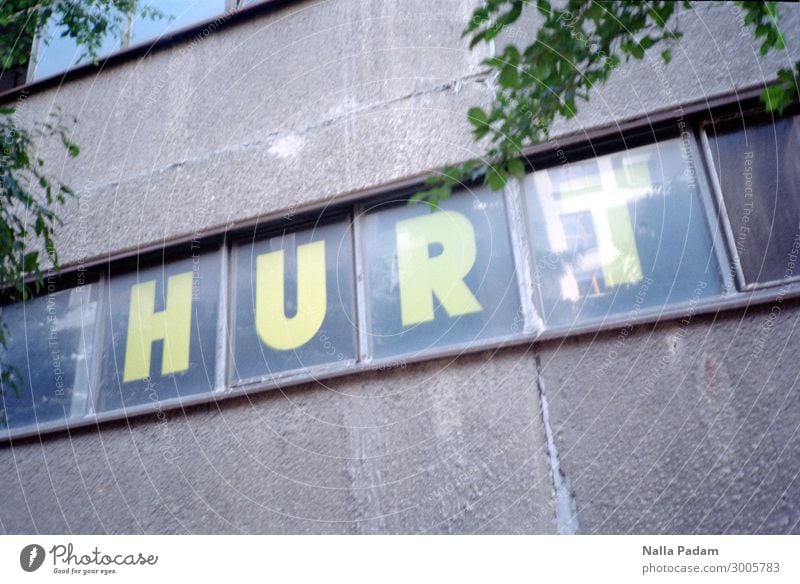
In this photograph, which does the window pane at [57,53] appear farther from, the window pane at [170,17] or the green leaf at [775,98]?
the green leaf at [775,98]

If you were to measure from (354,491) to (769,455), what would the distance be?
1.11m

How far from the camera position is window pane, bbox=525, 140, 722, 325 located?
1.83 m

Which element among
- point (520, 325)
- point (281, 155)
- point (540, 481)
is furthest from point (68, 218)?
point (540, 481)

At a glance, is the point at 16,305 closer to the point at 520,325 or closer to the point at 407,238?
the point at 407,238

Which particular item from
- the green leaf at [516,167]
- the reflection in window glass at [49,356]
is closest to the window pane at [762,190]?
the green leaf at [516,167]

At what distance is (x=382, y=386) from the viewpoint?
1974 millimetres

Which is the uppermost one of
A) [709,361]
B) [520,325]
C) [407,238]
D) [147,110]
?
[147,110]

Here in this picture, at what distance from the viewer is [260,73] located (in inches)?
102

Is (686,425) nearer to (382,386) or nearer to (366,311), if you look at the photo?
(382,386)

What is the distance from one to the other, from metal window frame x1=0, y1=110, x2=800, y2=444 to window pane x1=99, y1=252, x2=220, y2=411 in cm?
4

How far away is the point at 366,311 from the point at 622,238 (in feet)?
2.82

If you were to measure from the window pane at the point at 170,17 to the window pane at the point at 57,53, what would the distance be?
0.47 ft

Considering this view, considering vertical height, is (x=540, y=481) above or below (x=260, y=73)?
below

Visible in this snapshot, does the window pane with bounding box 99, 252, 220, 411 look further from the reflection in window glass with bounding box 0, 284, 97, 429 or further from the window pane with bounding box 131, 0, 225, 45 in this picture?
the window pane with bounding box 131, 0, 225, 45
